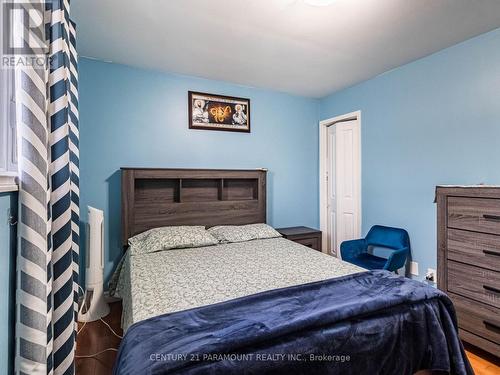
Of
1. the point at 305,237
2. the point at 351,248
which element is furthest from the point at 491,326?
the point at 305,237

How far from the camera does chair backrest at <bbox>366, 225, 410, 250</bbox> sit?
2795 millimetres

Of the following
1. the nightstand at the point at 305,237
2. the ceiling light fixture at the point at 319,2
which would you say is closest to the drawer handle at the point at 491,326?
the nightstand at the point at 305,237

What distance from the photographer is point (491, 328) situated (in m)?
1.82

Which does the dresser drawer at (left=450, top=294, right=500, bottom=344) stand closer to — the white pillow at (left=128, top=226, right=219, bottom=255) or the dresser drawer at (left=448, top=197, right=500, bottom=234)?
the dresser drawer at (left=448, top=197, right=500, bottom=234)

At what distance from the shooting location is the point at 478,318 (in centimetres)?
188

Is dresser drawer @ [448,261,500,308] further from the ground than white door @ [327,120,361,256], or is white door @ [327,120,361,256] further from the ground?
white door @ [327,120,361,256]

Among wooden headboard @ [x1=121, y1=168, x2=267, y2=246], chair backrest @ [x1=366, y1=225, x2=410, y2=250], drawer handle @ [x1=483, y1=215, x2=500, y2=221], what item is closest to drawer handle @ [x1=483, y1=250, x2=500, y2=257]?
drawer handle @ [x1=483, y1=215, x2=500, y2=221]

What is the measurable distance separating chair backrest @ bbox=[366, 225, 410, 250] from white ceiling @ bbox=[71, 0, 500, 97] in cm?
179

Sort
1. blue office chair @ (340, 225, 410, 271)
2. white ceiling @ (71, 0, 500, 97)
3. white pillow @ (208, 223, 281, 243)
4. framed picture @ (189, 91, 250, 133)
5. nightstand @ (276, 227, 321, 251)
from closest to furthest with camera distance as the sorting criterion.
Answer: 1. white ceiling @ (71, 0, 500, 97)
2. blue office chair @ (340, 225, 410, 271)
3. white pillow @ (208, 223, 281, 243)
4. framed picture @ (189, 91, 250, 133)
5. nightstand @ (276, 227, 321, 251)

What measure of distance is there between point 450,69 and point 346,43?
1.01 m

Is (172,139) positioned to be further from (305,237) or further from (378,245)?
(378,245)

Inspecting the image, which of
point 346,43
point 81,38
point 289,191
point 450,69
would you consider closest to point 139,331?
point 81,38

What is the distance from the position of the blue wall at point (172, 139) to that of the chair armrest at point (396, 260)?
1491 mm

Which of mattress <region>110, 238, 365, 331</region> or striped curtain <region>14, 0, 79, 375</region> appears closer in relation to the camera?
striped curtain <region>14, 0, 79, 375</region>
